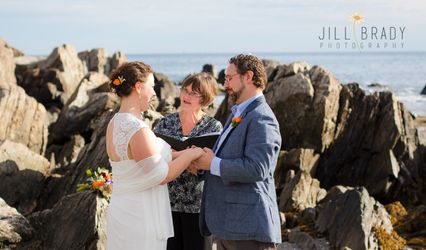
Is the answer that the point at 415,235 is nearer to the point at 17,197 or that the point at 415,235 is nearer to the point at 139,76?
the point at 17,197

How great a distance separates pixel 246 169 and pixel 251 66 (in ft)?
2.80

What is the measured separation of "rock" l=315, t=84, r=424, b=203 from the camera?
17.6 meters

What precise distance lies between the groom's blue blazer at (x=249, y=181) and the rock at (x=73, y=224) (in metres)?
2.66

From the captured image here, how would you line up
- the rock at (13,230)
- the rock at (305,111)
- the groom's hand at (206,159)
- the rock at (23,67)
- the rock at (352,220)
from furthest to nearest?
the rock at (23,67)
the rock at (305,111)
the rock at (352,220)
the rock at (13,230)
the groom's hand at (206,159)

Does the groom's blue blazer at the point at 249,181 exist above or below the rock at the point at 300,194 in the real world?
above

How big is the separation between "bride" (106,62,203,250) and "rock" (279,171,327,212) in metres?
8.78

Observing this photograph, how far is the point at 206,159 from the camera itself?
577 centimetres

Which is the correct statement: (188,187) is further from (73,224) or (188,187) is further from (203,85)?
(73,224)

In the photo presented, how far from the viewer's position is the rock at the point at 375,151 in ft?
57.7

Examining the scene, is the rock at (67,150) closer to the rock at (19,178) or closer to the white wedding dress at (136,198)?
the rock at (19,178)

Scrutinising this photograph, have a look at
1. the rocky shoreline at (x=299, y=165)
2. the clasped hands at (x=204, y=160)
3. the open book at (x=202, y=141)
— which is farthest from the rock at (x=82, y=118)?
the clasped hands at (x=204, y=160)

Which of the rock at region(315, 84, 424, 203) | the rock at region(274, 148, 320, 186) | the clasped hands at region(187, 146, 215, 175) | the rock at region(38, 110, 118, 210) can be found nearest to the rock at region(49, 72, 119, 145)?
the rock at region(274, 148, 320, 186)

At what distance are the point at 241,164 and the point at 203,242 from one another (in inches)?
61.8

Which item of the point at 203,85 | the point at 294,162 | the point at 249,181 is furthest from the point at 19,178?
the point at 249,181
